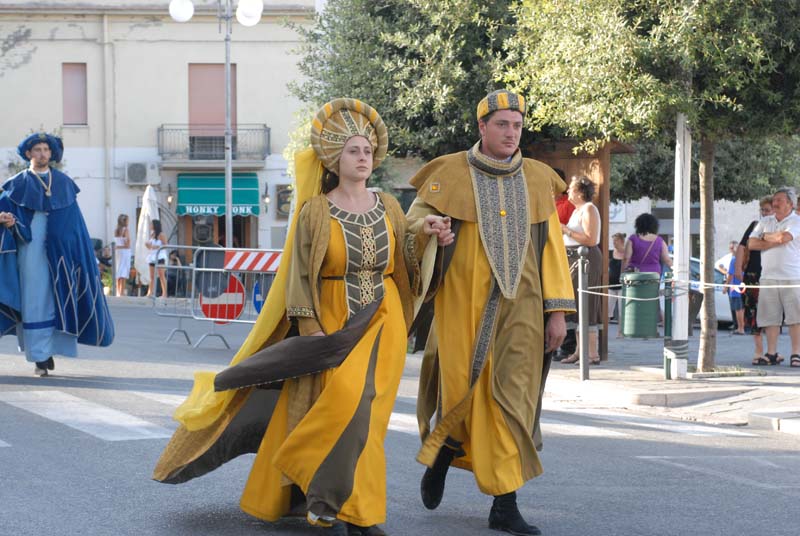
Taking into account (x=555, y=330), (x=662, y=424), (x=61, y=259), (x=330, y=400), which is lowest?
(x=662, y=424)

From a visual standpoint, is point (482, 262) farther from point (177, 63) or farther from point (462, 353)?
point (177, 63)

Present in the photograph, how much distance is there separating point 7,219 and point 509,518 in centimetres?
633

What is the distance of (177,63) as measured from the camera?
127 feet

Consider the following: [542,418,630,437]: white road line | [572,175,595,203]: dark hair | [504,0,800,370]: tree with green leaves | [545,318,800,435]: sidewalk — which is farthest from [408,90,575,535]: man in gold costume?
[572,175,595,203]: dark hair

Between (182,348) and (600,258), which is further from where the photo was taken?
(182,348)

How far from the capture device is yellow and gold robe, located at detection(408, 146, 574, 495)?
5945 millimetres

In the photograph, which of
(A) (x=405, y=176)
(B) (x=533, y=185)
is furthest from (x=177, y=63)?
(B) (x=533, y=185)

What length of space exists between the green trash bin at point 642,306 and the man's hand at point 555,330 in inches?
245

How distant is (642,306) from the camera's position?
40.1ft

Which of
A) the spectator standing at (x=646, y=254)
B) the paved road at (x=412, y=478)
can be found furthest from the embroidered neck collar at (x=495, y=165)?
the spectator standing at (x=646, y=254)

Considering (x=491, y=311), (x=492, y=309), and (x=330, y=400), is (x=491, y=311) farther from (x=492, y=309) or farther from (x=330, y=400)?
(x=330, y=400)

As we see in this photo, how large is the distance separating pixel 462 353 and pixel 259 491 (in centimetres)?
114

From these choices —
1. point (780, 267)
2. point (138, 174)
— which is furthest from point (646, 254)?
point (138, 174)

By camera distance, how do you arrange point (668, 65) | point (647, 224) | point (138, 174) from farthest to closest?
point (138, 174) → point (647, 224) → point (668, 65)
